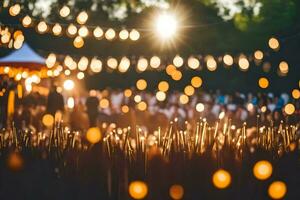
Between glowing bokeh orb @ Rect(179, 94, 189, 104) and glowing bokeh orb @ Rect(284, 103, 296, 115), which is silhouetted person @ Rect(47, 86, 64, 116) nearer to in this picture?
glowing bokeh orb @ Rect(284, 103, 296, 115)

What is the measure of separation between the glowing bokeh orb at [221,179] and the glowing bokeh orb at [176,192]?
0.29 meters

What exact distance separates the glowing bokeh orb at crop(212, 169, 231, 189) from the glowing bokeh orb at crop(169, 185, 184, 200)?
29cm

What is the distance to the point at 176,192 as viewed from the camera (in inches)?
194

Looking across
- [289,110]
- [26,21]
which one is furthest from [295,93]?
[26,21]

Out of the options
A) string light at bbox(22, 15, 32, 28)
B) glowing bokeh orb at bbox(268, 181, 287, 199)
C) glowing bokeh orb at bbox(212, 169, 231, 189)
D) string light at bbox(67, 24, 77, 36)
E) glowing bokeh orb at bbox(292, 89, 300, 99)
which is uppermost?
glowing bokeh orb at bbox(292, 89, 300, 99)

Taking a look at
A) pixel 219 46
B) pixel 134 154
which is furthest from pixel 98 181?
pixel 219 46

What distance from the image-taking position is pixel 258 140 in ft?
17.5

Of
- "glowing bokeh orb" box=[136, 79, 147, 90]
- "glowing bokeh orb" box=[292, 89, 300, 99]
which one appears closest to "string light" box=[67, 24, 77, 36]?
"glowing bokeh orb" box=[292, 89, 300, 99]

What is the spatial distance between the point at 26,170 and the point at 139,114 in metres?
11.3

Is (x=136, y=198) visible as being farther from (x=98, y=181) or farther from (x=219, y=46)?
(x=219, y=46)

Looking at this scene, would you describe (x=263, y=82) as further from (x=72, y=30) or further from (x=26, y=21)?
(x=26, y=21)

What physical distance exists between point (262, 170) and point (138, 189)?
1.11 meters

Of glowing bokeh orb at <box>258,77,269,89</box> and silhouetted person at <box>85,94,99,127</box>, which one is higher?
glowing bokeh orb at <box>258,77,269,89</box>

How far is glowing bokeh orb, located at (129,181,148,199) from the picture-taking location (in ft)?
15.8
